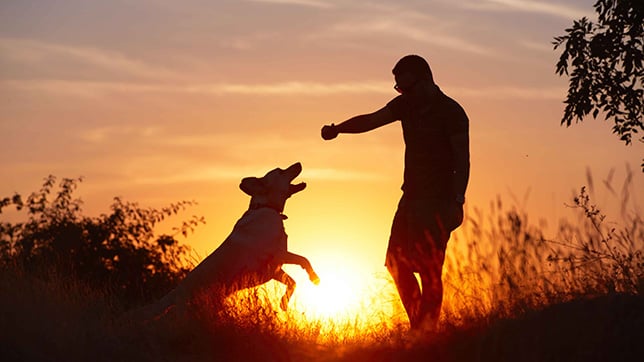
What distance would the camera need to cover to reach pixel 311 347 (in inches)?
304

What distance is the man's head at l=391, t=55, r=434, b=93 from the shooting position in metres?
8.18

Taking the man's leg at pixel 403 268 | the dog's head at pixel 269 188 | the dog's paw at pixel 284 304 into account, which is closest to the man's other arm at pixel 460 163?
the man's leg at pixel 403 268

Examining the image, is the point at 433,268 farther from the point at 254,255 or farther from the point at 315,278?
the point at 315,278

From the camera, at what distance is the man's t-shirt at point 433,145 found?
26.3 ft

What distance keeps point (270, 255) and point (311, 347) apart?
1.86 meters

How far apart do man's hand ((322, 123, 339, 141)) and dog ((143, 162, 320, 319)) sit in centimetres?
129

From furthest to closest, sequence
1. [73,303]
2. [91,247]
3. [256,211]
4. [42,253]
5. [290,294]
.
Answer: [91,247] → [42,253] → [256,211] → [290,294] → [73,303]

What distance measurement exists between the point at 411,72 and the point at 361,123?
67cm

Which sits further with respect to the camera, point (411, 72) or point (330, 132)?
point (330, 132)

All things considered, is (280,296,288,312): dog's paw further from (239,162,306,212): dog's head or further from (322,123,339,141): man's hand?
(239,162,306,212): dog's head

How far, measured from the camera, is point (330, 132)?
870 cm

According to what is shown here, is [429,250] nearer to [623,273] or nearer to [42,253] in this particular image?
[623,273]

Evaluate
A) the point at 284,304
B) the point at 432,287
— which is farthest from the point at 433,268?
the point at 284,304

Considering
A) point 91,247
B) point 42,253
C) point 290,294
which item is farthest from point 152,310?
point 91,247
